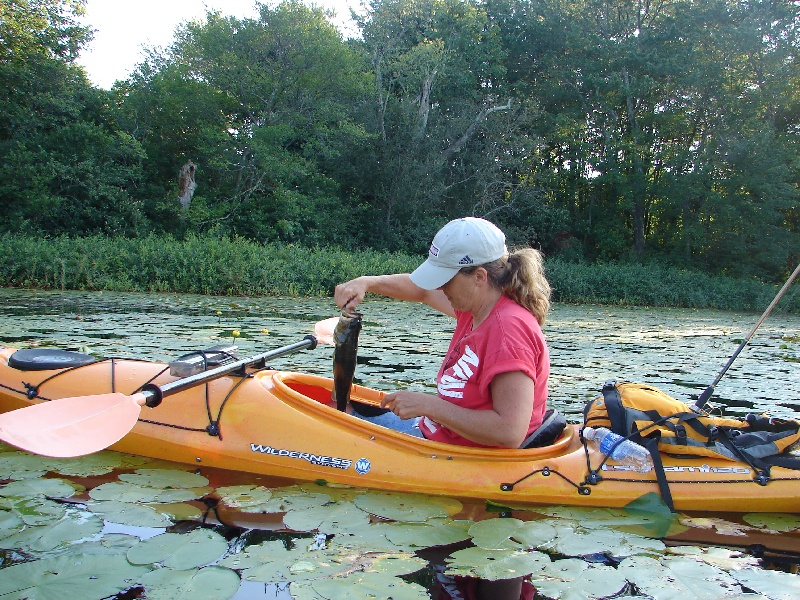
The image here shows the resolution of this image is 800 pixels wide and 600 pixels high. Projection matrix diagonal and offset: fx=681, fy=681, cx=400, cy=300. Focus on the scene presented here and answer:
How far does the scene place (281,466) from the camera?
289 centimetres

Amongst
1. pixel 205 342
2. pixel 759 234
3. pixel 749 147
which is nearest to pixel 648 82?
pixel 749 147

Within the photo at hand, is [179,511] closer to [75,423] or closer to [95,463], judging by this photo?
[75,423]

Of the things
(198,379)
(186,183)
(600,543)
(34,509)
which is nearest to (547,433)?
(600,543)

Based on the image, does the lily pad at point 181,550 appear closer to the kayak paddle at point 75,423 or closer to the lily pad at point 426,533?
the kayak paddle at point 75,423

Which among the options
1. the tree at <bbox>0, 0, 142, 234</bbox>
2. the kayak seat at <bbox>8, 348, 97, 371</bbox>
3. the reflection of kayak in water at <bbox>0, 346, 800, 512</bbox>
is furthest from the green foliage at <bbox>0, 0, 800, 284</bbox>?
the reflection of kayak in water at <bbox>0, 346, 800, 512</bbox>

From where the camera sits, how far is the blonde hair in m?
2.39

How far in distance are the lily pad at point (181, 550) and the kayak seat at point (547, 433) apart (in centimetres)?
125

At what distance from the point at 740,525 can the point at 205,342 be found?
4.26 meters

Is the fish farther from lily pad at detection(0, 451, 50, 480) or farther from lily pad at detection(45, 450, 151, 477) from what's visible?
lily pad at detection(0, 451, 50, 480)

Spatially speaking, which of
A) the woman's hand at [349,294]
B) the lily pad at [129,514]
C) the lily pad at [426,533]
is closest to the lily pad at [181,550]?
the lily pad at [129,514]

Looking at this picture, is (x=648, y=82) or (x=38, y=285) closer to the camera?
(x=38, y=285)

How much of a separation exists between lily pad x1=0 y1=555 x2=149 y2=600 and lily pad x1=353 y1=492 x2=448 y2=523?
870 mm

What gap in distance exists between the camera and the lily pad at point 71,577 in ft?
5.77

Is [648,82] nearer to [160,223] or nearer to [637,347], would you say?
[160,223]
